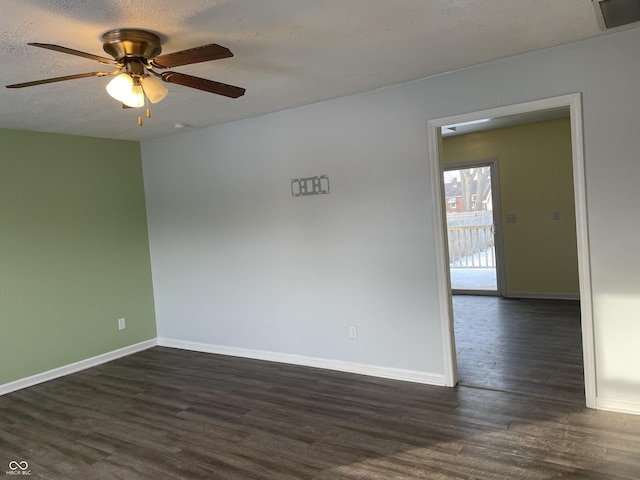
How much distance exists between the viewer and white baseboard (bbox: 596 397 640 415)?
2.82 m

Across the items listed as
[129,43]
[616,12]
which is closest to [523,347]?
[616,12]

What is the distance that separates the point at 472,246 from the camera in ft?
25.1

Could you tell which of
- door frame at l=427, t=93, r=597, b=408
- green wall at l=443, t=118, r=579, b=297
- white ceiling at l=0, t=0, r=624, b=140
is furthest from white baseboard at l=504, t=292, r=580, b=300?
white ceiling at l=0, t=0, r=624, b=140

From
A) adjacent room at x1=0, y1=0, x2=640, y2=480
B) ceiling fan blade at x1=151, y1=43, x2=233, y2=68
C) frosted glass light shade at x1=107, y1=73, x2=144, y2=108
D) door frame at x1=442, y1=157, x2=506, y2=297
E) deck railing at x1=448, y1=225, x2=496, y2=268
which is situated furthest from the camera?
deck railing at x1=448, y1=225, x2=496, y2=268

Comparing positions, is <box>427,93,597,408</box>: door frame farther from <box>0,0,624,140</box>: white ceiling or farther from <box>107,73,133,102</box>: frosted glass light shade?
<box>107,73,133,102</box>: frosted glass light shade

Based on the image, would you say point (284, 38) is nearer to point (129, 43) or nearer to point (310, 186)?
point (129, 43)

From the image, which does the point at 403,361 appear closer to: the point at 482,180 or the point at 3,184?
the point at 3,184

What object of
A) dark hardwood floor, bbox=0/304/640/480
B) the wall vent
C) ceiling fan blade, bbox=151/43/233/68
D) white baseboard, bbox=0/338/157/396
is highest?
the wall vent

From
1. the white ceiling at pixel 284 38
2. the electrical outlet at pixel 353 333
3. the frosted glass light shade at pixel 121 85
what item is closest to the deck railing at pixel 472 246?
the electrical outlet at pixel 353 333

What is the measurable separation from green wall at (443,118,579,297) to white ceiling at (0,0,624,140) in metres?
3.63

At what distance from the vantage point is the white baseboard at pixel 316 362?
3607 millimetres

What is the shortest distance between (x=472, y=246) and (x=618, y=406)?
4921 mm

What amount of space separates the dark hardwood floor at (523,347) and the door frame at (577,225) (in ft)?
0.87

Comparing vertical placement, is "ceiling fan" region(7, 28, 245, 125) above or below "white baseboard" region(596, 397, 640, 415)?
above
